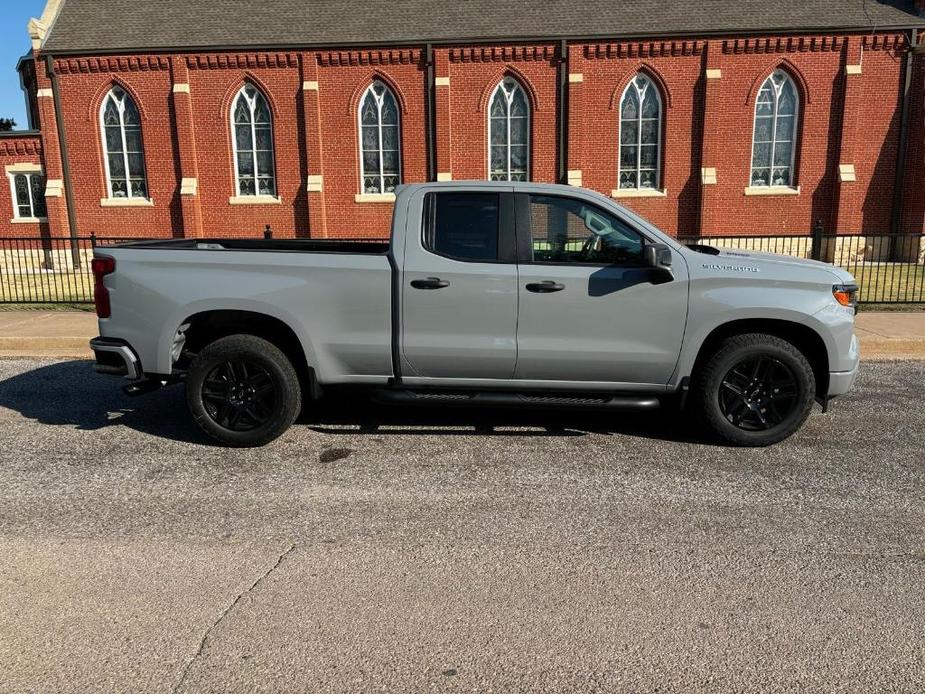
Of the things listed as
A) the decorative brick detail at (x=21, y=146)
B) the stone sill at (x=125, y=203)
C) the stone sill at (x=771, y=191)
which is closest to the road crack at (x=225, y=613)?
the stone sill at (x=771, y=191)

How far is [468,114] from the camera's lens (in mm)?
20625

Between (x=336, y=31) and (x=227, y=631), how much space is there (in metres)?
21.3

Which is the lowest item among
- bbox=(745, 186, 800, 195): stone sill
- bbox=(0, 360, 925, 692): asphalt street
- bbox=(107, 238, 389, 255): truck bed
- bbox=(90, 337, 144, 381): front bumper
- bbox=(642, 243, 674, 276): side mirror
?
bbox=(0, 360, 925, 692): asphalt street

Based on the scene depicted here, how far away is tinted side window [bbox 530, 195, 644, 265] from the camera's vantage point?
5.04 meters

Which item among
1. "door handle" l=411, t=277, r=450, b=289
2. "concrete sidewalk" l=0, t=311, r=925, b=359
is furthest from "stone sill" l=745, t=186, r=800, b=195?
"door handle" l=411, t=277, r=450, b=289

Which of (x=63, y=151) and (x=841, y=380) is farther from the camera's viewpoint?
(x=63, y=151)

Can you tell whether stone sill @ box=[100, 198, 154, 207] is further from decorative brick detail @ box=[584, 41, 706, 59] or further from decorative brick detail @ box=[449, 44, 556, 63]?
decorative brick detail @ box=[584, 41, 706, 59]

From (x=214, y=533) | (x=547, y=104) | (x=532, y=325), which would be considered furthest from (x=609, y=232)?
(x=547, y=104)

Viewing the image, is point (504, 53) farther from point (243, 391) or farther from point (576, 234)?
point (243, 391)

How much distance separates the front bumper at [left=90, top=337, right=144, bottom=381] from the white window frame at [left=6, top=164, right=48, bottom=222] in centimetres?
1962

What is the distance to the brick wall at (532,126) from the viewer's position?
2005cm

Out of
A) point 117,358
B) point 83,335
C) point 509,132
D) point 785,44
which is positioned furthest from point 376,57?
point 117,358

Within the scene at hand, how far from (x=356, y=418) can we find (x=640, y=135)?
17587 mm

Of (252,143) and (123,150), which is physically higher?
(252,143)
